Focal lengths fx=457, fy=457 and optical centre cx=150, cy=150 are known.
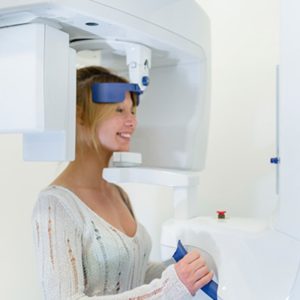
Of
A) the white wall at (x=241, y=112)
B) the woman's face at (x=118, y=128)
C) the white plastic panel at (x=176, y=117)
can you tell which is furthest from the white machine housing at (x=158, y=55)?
the white wall at (x=241, y=112)

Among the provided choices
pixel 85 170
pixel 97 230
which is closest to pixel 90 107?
pixel 85 170

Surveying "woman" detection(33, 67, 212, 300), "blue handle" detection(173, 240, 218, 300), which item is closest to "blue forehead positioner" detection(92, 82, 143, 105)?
"woman" detection(33, 67, 212, 300)

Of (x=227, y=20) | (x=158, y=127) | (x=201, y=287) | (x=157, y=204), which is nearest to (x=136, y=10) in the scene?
(x=158, y=127)

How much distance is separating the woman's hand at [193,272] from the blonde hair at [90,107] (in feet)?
1.33

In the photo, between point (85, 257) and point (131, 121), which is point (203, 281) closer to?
point (85, 257)

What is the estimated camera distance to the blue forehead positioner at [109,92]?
43.2 inches

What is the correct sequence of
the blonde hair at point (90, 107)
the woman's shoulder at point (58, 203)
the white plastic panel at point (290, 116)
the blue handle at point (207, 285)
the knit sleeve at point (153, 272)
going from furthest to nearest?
1. the knit sleeve at point (153, 272)
2. the blonde hair at point (90, 107)
3. the woman's shoulder at point (58, 203)
4. the blue handle at point (207, 285)
5. the white plastic panel at point (290, 116)

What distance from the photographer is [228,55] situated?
4.80 feet

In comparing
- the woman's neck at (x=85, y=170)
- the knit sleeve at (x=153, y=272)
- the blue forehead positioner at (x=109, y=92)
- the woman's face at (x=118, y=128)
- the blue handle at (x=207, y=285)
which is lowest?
the knit sleeve at (x=153, y=272)

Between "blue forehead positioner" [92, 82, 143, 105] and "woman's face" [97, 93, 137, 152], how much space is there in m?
0.03

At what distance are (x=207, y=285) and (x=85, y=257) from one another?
316 mm

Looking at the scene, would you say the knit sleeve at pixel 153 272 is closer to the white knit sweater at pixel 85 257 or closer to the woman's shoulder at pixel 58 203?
the white knit sweater at pixel 85 257

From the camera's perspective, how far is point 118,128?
3.82 feet

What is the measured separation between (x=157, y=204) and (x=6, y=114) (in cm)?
91
